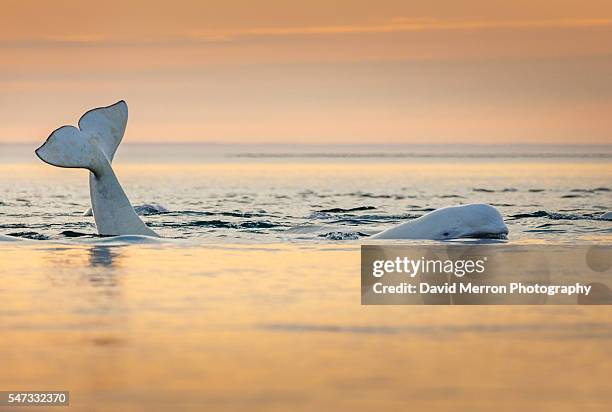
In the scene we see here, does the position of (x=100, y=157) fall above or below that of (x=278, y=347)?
above

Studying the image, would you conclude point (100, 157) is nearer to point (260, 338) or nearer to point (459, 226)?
point (459, 226)

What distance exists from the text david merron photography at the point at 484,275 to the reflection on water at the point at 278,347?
1.90ft

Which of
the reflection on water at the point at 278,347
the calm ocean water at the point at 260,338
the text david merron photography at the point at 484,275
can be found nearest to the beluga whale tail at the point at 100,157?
the calm ocean water at the point at 260,338

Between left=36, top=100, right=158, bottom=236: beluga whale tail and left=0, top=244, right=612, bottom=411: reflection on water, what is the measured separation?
5.52m

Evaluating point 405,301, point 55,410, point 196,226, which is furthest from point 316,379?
point 196,226

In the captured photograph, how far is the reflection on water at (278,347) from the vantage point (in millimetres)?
8852

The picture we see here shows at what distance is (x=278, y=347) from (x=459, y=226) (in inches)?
415

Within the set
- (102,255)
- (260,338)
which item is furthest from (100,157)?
(260,338)

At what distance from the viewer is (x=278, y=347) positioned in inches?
416

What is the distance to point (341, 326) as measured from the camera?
38.3 ft

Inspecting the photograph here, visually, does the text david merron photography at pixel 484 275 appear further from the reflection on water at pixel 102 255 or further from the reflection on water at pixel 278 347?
the reflection on water at pixel 102 255

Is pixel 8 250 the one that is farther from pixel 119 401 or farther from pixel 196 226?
pixel 119 401

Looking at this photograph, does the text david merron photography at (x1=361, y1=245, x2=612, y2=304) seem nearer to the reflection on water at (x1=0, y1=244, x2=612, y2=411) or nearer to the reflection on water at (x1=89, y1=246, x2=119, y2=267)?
the reflection on water at (x1=0, y1=244, x2=612, y2=411)

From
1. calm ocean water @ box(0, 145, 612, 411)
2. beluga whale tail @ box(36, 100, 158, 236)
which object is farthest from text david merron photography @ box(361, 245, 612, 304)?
beluga whale tail @ box(36, 100, 158, 236)
